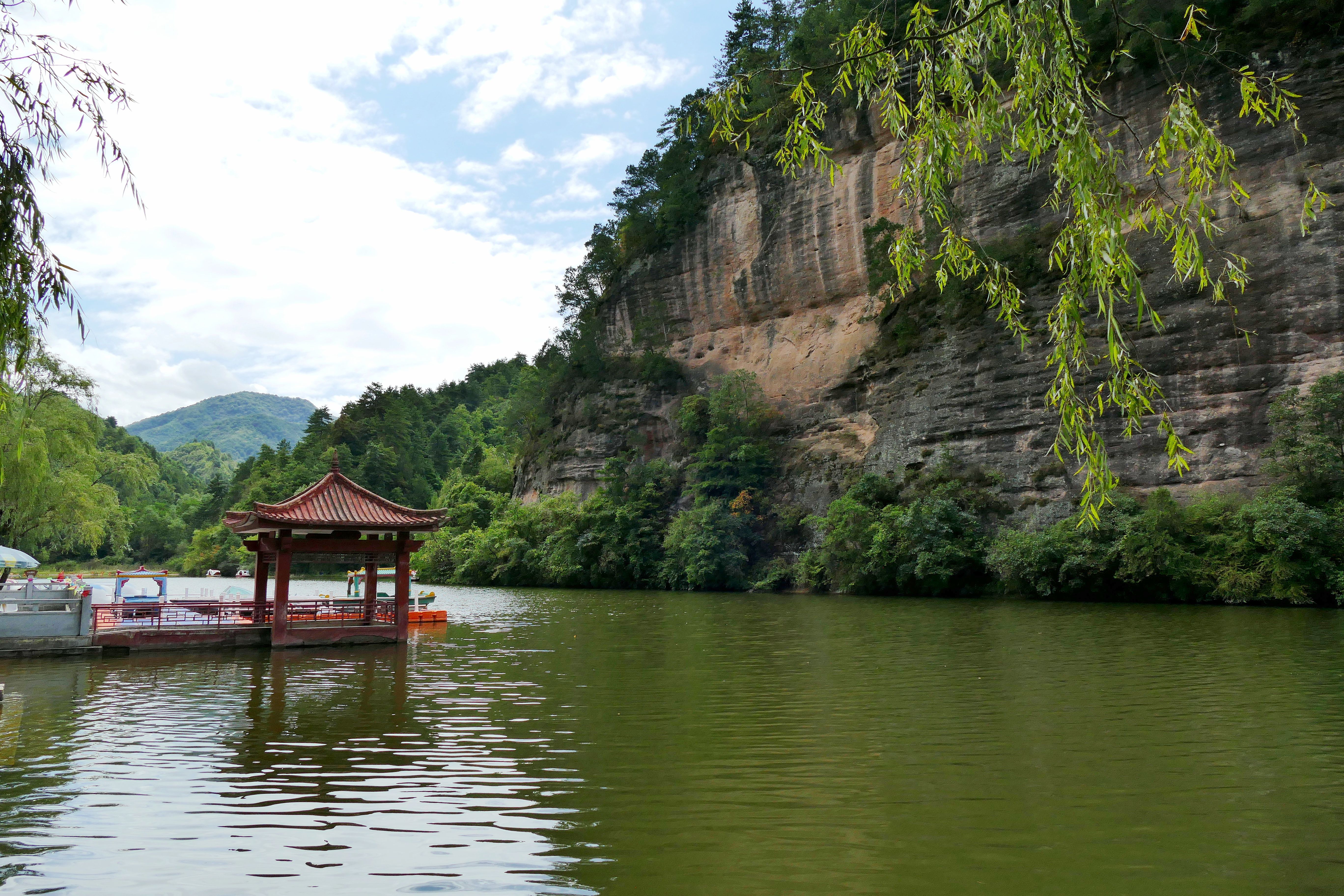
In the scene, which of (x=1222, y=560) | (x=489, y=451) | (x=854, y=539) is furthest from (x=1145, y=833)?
(x=489, y=451)

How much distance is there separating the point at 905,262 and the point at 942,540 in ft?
80.1

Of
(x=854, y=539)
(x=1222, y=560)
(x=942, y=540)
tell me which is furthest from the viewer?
(x=854, y=539)

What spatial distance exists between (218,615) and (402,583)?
3748mm

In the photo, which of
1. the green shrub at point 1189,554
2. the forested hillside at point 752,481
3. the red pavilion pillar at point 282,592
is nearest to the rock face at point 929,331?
the forested hillside at point 752,481

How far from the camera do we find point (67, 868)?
15.8 ft

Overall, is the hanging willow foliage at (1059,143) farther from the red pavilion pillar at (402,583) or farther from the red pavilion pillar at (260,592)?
the red pavilion pillar at (260,592)

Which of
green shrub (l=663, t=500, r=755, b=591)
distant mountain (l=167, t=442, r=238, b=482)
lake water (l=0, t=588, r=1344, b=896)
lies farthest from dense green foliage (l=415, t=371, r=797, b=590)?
distant mountain (l=167, t=442, r=238, b=482)

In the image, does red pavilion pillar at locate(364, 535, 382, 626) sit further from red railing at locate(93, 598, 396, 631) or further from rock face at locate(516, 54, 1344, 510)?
rock face at locate(516, 54, 1344, 510)

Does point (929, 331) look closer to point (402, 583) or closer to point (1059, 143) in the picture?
point (402, 583)

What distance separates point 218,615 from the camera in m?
17.2

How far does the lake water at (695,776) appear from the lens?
465 centimetres

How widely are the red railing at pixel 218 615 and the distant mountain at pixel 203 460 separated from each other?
126 meters

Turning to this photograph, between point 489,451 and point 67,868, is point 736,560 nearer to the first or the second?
point 67,868

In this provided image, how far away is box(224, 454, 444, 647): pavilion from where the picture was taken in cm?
1628
